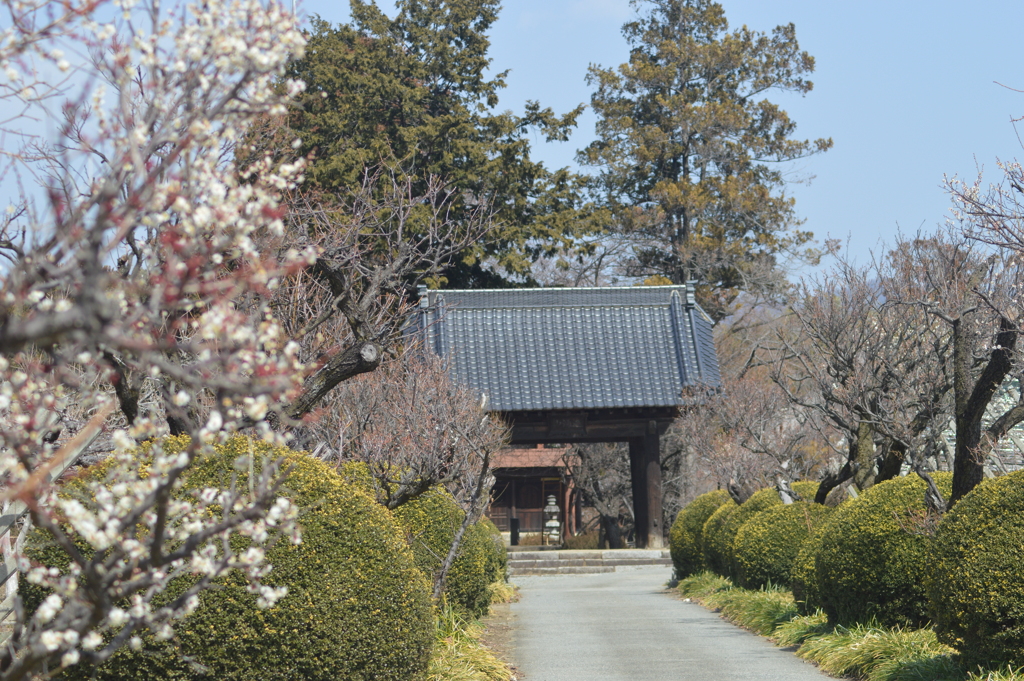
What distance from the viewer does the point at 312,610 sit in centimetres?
598

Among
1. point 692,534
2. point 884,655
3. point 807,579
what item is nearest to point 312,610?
point 884,655

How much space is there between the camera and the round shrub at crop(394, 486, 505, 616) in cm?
1106

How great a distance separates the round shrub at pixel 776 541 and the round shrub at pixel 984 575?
20.6 feet

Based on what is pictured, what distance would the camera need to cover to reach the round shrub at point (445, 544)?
11.1 metres

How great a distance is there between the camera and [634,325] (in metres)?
28.0

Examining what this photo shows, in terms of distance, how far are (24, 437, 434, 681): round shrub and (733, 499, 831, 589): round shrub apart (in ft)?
27.4

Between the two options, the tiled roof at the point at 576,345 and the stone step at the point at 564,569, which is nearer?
the stone step at the point at 564,569

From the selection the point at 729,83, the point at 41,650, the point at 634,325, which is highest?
the point at 729,83

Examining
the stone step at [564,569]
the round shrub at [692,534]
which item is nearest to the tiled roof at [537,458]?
the stone step at [564,569]

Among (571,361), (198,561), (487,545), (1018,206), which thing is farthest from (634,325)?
(198,561)

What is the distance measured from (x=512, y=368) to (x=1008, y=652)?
→ 2042cm

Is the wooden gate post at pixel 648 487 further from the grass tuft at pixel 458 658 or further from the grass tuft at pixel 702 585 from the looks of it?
the grass tuft at pixel 458 658

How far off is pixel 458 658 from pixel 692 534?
11008mm

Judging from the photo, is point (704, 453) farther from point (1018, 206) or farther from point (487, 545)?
point (1018, 206)
